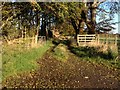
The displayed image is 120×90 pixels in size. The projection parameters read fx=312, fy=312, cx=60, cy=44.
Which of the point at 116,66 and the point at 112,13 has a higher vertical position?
the point at 112,13

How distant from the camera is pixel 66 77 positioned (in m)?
14.9

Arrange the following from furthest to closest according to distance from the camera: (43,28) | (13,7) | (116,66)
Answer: (43,28) → (13,7) → (116,66)

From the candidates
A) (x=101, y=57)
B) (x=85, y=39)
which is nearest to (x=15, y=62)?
(x=101, y=57)

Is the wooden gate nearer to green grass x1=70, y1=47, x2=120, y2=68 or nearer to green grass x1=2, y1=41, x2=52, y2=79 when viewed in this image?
green grass x1=70, y1=47, x2=120, y2=68

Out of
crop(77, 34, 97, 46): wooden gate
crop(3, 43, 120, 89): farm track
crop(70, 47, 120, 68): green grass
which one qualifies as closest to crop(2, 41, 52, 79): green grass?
crop(3, 43, 120, 89): farm track

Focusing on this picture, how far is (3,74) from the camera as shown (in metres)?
13.9

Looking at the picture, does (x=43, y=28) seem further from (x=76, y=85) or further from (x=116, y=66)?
(x=76, y=85)

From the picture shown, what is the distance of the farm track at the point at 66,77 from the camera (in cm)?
1312

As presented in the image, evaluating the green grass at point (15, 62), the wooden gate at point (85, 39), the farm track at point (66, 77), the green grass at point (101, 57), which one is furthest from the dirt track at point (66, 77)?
the wooden gate at point (85, 39)

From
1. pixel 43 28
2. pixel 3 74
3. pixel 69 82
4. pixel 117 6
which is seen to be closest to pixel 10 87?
pixel 3 74

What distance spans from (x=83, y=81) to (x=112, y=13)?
22.3m

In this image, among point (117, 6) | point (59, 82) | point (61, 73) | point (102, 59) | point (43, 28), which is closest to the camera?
point (59, 82)

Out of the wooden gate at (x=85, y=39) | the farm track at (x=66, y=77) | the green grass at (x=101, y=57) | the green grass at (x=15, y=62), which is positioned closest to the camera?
the farm track at (x=66, y=77)

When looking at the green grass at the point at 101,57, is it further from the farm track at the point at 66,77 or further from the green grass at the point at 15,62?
the green grass at the point at 15,62
